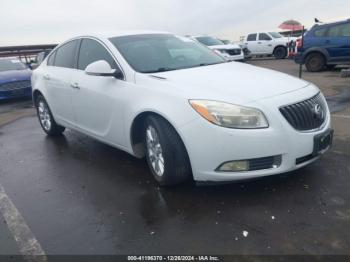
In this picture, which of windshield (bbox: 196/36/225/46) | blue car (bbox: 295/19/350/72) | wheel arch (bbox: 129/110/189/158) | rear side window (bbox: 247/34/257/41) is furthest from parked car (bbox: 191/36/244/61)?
wheel arch (bbox: 129/110/189/158)

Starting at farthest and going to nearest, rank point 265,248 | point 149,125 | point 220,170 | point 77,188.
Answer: point 77,188 → point 149,125 → point 220,170 → point 265,248

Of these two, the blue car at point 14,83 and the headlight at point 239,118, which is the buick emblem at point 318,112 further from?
the blue car at point 14,83

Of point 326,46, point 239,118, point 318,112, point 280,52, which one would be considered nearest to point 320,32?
point 326,46

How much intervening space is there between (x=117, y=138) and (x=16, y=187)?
1.26m

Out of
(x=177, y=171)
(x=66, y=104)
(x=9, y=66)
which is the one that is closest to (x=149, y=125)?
(x=177, y=171)

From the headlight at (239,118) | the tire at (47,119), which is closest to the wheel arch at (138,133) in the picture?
the headlight at (239,118)

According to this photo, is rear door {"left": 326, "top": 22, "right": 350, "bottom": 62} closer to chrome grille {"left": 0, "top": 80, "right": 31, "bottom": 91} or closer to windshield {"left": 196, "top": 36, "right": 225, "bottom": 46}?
windshield {"left": 196, "top": 36, "right": 225, "bottom": 46}

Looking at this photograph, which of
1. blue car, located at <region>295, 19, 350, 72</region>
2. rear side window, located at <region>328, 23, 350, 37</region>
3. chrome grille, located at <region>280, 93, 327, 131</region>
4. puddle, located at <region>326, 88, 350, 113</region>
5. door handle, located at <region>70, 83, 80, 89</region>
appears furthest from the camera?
blue car, located at <region>295, 19, 350, 72</region>

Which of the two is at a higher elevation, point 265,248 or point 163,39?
point 163,39

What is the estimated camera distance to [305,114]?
334cm

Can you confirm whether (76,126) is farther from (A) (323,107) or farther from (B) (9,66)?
(B) (9,66)

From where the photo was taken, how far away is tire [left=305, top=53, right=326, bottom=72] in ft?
43.1

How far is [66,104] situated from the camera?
5.14 metres

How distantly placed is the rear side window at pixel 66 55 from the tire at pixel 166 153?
1965 mm
